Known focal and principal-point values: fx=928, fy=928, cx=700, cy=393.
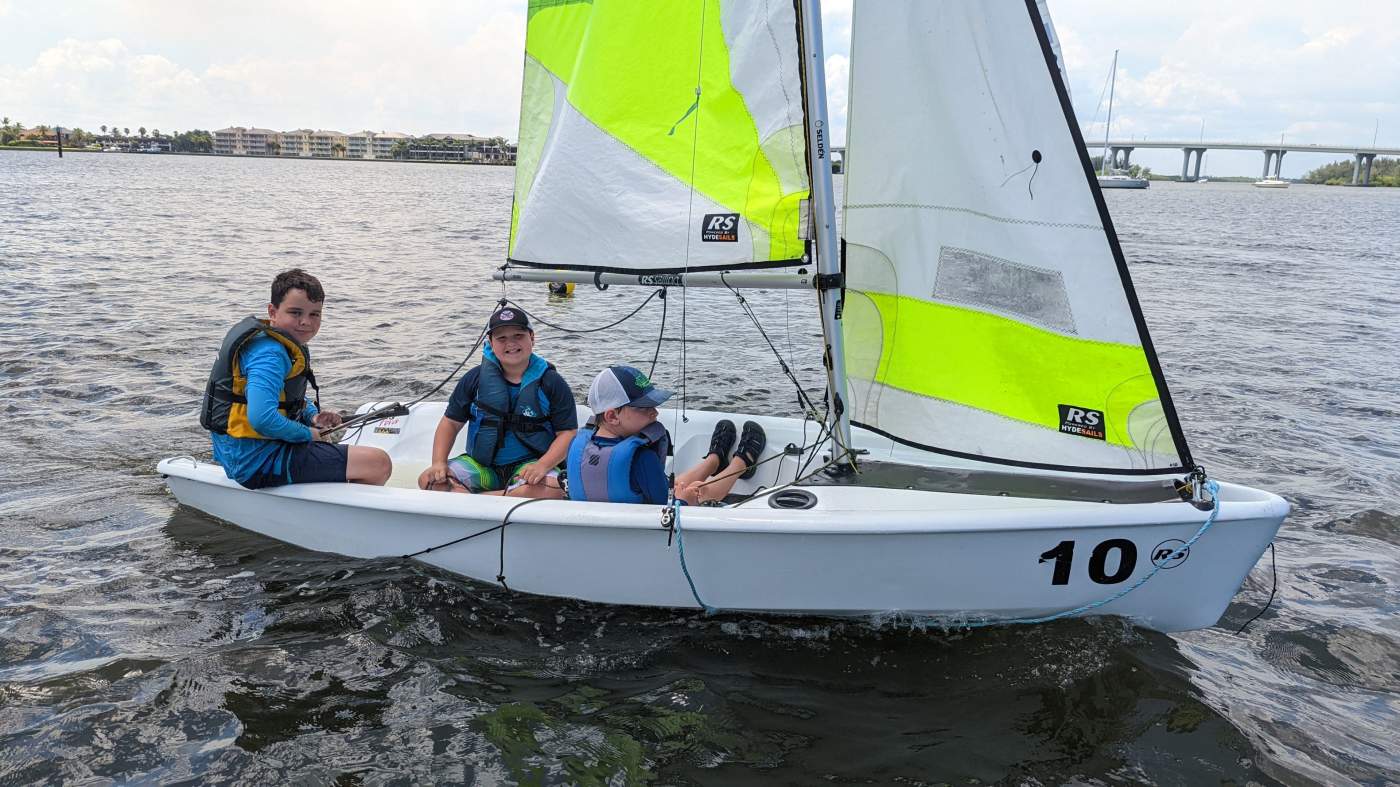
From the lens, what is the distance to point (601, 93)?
3.96 m

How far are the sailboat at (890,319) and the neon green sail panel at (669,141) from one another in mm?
11

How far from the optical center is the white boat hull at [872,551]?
337cm

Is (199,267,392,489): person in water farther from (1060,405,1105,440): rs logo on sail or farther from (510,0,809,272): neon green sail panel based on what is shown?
(1060,405,1105,440): rs logo on sail

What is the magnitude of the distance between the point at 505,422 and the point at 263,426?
41.6 inches

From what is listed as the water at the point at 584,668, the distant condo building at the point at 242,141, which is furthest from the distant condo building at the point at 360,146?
the water at the point at 584,668

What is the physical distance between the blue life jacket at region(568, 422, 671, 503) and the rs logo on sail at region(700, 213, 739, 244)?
2.74 ft

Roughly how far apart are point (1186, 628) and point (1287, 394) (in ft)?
20.2

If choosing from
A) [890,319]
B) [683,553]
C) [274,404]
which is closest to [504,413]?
[274,404]

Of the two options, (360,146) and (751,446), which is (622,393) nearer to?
(751,446)

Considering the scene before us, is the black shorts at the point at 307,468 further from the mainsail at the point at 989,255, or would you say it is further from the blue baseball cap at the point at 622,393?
the mainsail at the point at 989,255

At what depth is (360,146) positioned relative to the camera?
15612 centimetres

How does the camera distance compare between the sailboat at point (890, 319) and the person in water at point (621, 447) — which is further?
the person in water at point (621, 447)

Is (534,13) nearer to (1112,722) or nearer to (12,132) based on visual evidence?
(1112,722)

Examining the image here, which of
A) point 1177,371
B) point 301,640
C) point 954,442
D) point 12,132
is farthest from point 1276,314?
point 12,132
